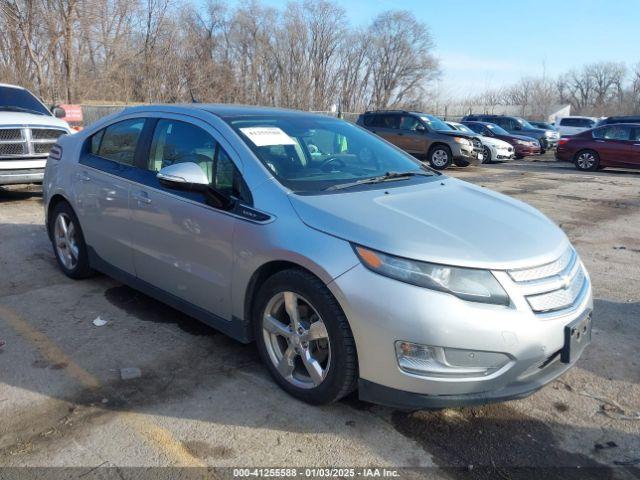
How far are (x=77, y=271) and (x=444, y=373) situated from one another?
3.73 meters

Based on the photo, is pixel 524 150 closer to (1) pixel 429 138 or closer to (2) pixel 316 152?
(1) pixel 429 138

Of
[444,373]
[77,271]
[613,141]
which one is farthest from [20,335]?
[613,141]

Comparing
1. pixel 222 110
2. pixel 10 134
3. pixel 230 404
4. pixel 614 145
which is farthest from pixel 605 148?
pixel 230 404

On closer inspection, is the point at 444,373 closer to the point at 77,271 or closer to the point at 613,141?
the point at 77,271

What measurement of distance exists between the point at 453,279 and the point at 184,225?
1855 mm

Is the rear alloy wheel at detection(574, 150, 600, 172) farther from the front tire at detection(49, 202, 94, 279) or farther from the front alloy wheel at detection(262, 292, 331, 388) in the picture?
the front alloy wheel at detection(262, 292, 331, 388)

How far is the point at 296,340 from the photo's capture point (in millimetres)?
3113

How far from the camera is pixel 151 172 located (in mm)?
4066

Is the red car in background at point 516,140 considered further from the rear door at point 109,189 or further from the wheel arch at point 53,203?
the rear door at point 109,189

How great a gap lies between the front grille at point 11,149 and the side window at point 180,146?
18.3ft

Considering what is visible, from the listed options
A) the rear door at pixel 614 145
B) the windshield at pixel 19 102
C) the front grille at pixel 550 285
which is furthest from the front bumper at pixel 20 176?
the rear door at pixel 614 145

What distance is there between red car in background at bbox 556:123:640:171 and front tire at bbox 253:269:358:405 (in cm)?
1780

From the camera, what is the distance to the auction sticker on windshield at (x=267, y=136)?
3.62 m

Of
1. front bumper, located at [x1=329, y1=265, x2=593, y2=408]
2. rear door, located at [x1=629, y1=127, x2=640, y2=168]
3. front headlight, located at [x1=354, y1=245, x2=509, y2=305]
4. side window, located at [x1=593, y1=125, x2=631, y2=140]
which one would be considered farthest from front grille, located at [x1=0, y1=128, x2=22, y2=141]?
rear door, located at [x1=629, y1=127, x2=640, y2=168]
